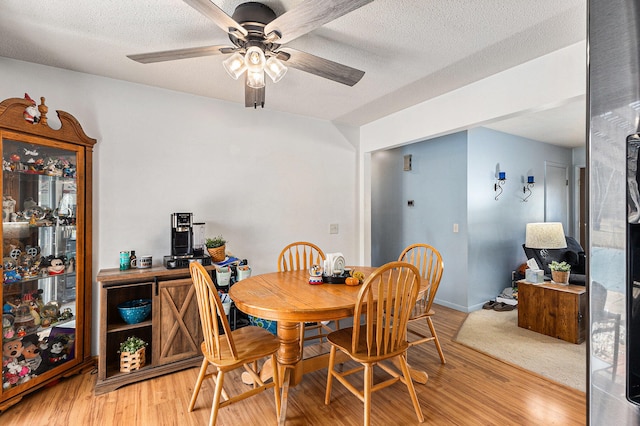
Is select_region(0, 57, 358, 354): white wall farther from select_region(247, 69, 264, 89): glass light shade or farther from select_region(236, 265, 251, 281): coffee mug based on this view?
select_region(247, 69, 264, 89): glass light shade

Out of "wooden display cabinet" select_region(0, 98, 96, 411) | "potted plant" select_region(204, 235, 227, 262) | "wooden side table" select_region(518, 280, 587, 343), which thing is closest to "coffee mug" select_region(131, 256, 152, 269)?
"wooden display cabinet" select_region(0, 98, 96, 411)

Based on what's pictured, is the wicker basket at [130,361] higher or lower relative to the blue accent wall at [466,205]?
lower

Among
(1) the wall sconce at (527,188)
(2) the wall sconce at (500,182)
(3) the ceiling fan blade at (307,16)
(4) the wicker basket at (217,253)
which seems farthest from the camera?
(1) the wall sconce at (527,188)

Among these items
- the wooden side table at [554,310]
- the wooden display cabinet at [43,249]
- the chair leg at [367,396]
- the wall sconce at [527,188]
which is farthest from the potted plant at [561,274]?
the wooden display cabinet at [43,249]

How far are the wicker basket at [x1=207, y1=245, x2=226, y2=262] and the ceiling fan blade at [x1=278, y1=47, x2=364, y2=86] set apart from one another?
1733mm

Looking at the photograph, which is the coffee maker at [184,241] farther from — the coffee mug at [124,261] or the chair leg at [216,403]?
the chair leg at [216,403]

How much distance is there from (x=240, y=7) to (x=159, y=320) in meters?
2.21

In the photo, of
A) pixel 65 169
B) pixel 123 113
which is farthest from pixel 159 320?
pixel 123 113

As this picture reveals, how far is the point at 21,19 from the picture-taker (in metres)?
1.85

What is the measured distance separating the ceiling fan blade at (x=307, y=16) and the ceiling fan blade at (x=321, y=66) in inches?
6.5

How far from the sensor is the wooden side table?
2.96 m

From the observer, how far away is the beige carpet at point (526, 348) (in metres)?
2.46

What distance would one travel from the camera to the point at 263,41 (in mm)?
1733

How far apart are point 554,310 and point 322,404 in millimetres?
2528
